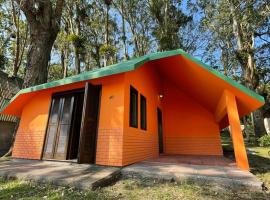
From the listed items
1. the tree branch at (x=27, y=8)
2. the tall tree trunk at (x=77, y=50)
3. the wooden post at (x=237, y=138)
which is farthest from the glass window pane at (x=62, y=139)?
the tall tree trunk at (x=77, y=50)

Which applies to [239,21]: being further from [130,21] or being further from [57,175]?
[57,175]

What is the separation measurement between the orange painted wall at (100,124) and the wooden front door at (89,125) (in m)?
0.16

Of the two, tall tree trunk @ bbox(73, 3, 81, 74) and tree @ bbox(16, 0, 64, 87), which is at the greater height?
tall tree trunk @ bbox(73, 3, 81, 74)

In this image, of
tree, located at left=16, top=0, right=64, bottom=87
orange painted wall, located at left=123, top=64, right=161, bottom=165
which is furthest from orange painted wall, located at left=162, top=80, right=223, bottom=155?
tree, located at left=16, top=0, right=64, bottom=87

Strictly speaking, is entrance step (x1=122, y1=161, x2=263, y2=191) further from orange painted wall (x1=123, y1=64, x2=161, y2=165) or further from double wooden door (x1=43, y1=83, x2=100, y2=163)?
double wooden door (x1=43, y1=83, x2=100, y2=163)

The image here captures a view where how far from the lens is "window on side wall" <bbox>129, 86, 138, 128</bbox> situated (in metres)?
6.16

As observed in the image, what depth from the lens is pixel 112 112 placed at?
18.7 feet

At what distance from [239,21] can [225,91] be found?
10542 millimetres

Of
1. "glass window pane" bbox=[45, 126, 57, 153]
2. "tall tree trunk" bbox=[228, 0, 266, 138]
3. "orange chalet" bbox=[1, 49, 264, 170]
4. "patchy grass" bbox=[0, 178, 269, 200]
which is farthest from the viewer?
"tall tree trunk" bbox=[228, 0, 266, 138]

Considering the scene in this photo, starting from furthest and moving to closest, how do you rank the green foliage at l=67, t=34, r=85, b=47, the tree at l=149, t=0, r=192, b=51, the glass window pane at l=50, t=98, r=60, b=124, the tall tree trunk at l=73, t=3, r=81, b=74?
1. the tree at l=149, t=0, r=192, b=51
2. the tall tree trunk at l=73, t=3, r=81, b=74
3. the green foliage at l=67, t=34, r=85, b=47
4. the glass window pane at l=50, t=98, r=60, b=124

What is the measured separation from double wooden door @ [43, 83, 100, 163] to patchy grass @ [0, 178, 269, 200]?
1461mm

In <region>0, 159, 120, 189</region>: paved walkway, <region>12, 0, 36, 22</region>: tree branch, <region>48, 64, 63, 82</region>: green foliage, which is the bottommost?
<region>0, 159, 120, 189</region>: paved walkway

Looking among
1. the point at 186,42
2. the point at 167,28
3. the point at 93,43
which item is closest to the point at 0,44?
the point at 93,43

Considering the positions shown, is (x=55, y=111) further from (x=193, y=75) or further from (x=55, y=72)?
(x=55, y=72)
